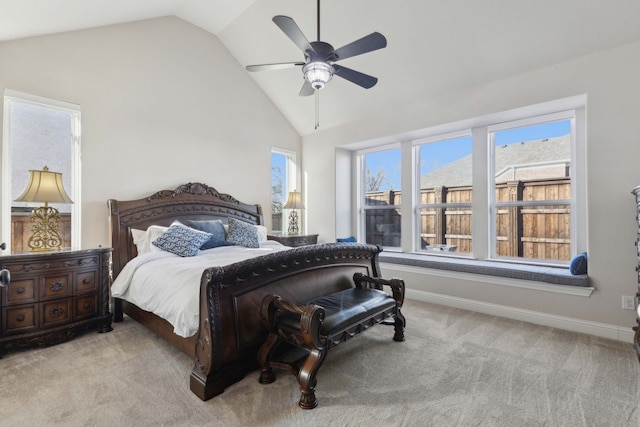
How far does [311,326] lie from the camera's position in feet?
6.19

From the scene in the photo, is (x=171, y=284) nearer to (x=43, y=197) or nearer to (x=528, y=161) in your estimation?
(x=43, y=197)

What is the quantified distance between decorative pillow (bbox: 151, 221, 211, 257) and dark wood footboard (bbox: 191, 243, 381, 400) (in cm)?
142

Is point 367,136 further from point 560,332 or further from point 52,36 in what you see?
point 52,36

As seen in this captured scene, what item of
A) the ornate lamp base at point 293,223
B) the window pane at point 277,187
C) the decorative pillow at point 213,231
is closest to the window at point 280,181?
the window pane at point 277,187

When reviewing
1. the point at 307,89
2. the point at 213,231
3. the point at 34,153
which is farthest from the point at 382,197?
the point at 34,153

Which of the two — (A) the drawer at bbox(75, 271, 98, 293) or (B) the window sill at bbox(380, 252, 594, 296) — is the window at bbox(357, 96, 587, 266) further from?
(A) the drawer at bbox(75, 271, 98, 293)

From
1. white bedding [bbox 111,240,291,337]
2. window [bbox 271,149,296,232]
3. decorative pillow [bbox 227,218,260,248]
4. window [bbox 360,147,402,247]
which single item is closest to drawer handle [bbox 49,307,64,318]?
white bedding [bbox 111,240,291,337]

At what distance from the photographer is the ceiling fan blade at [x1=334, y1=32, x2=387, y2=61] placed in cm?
226

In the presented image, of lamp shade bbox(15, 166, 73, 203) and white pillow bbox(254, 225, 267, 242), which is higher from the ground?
lamp shade bbox(15, 166, 73, 203)

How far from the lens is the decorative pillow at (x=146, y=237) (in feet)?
11.3

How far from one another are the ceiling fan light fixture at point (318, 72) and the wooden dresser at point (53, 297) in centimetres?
255

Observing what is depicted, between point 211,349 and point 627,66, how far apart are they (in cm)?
425

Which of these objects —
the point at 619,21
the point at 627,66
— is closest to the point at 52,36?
the point at 619,21

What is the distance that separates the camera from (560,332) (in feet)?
10.0
